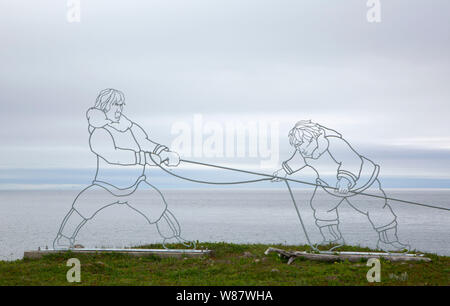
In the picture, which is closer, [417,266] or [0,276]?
[0,276]

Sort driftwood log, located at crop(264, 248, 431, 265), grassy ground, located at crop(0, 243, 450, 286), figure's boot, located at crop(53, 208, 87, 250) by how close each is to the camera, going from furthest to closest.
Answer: figure's boot, located at crop(53, 208, 87, 250) < driftwood log, located at crop(264, 248, 431, 265) < grassy ground, located at crop(0, 243, 450, 286)

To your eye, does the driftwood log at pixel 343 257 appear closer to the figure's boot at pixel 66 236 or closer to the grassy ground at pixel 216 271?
the grassy ground at pixel 216 271

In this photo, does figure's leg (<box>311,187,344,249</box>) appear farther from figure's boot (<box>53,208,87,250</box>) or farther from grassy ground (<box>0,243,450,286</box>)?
figure's boot (<box>53,208,87,250</box>)

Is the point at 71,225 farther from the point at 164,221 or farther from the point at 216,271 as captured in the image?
the point at 216,271

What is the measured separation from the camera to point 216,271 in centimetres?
1095

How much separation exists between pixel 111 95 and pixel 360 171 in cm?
690

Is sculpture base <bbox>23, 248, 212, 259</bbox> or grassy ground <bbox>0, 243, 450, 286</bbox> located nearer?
grassy ground <bbox>0, 243, 450, 286</bbox>

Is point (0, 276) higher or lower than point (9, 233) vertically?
higher

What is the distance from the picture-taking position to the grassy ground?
10078mm

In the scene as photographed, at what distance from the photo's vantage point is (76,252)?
12.5 metres

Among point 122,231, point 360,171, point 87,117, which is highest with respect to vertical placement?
point 87,117

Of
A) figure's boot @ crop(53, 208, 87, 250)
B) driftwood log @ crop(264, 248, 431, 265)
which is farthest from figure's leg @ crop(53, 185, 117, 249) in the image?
driftwood log @ crop(264, 248, 431, 265)
